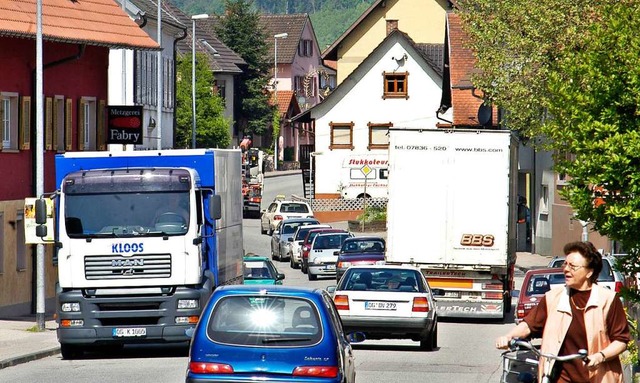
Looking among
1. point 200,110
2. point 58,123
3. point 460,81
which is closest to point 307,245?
point 58,123

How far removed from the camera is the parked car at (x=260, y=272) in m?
33.5

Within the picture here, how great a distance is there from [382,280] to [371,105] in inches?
2398

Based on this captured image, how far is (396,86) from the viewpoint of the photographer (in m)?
85.0

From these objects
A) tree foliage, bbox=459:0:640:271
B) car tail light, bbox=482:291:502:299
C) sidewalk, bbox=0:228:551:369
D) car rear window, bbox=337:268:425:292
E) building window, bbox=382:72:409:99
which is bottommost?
sidewalk, bbox=0:228:551:369

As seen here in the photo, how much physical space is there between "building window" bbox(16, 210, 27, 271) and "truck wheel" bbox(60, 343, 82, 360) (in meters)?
11.4

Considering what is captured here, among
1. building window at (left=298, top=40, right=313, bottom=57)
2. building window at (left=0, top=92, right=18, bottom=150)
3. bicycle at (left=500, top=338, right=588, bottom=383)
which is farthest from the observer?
building window at (left=298, top=40, right=313, bottom=57)

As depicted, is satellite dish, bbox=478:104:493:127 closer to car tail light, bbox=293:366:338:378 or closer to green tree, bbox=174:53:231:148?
green tree, bbox=174:53:231:148

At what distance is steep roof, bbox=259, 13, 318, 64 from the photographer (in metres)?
140

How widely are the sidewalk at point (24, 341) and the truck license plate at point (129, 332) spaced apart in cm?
169

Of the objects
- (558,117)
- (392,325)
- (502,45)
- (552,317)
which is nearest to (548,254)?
(502,45)

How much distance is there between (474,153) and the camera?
30484 millimetres

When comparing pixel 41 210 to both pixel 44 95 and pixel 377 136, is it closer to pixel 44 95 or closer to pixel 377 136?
pixel 44 95

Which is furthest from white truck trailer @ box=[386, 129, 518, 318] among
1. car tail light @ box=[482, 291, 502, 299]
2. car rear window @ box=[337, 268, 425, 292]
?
car rear window @ box=[337, 268, 425, 292]

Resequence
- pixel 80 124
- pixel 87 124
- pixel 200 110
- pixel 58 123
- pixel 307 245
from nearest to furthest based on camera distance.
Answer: pixel 58 123, pixel 80 124, pixel 87 124, pixel 307 245, pixel 200 110
